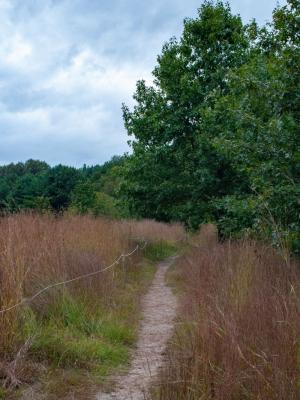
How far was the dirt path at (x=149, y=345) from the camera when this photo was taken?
414 cm

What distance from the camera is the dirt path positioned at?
4137mm

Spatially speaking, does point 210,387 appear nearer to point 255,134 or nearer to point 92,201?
point 255,134

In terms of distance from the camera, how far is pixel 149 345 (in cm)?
571

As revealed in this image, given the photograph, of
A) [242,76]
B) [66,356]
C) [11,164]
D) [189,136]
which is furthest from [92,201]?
[11,164]

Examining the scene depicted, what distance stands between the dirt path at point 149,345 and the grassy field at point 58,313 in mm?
176

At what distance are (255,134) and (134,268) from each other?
17.0 ft

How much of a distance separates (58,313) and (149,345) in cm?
116

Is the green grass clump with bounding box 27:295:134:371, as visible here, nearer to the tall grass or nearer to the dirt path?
the dirt path

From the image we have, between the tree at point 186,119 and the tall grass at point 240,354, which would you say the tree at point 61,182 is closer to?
the tree at point 186,119

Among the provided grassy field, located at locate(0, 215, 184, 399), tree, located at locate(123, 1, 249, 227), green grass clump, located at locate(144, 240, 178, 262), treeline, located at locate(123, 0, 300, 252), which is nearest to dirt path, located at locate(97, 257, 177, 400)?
grassy field, located at locate(0, 215, 184, 399)

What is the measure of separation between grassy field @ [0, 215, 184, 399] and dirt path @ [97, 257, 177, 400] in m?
0.18

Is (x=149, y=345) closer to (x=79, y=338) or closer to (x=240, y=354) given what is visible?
(x=79, y=338)

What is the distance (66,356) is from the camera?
184 inches

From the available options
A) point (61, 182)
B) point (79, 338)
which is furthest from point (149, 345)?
A: point (61, 182)
